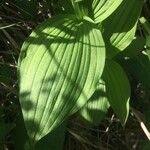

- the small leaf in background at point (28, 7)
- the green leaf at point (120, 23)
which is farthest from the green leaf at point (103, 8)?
the small leaf in background at point (28, 7)

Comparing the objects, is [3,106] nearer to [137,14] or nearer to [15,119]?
[15,119]

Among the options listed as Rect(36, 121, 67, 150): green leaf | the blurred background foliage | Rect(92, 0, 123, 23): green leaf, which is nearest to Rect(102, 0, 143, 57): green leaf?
Rect(92, 0, 123, 23): green leaf

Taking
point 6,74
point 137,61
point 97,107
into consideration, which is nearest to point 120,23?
point 137,61

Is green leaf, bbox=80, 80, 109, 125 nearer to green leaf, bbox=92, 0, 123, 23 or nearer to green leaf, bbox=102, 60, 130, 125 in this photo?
green leaf, bbox=102, 60, 130, 125

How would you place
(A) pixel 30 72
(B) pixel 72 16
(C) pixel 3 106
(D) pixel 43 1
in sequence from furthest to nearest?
(D) pixel 43 1 < (C) pixel 3 106 < (B) pixel 72 16 < (A) pixel 30 72

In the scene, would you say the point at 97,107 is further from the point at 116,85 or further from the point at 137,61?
the point at 137,61

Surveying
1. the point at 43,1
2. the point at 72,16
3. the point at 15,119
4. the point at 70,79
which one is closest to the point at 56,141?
the point at 15,119
